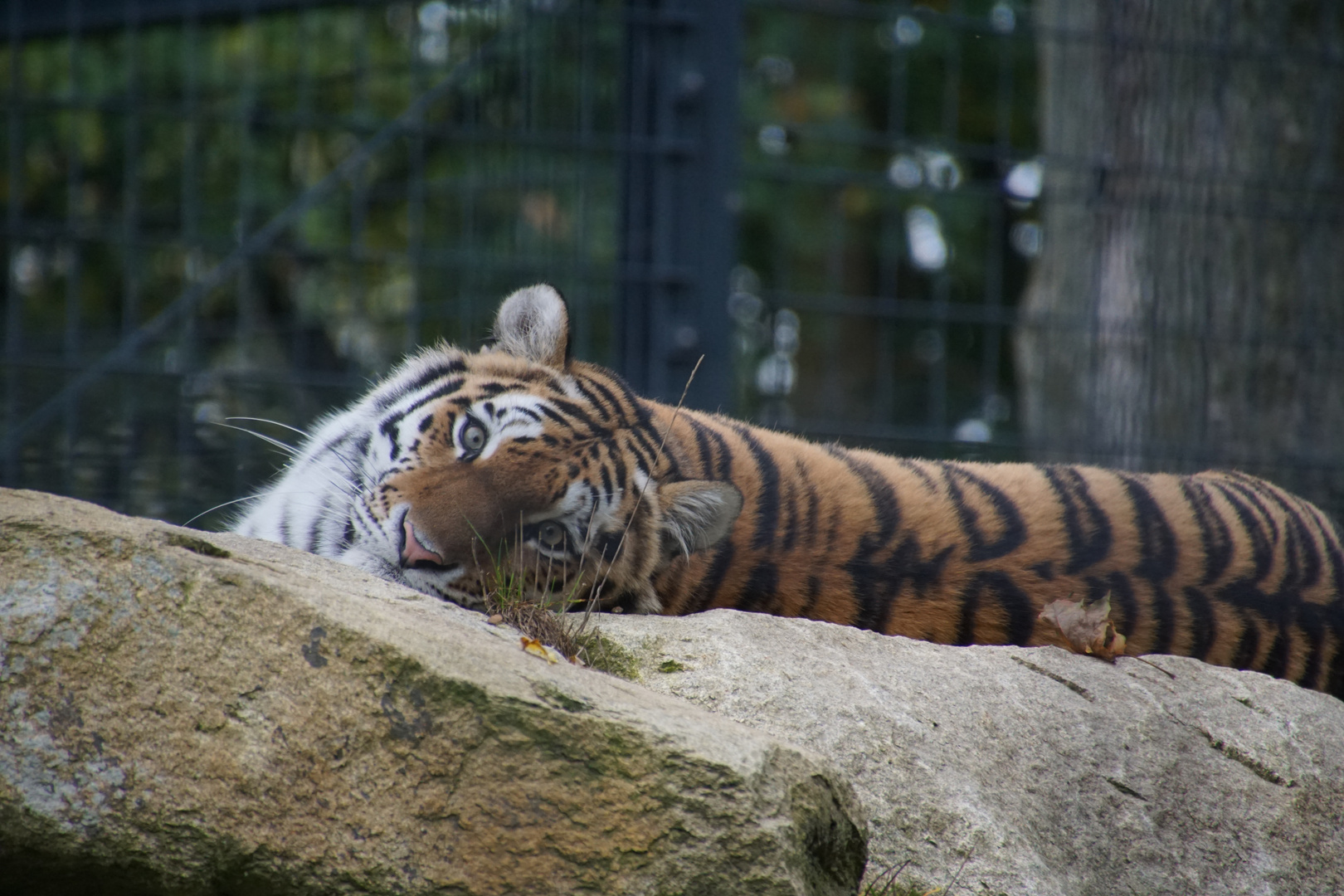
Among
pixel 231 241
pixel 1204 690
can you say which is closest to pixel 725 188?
pixel 231 241

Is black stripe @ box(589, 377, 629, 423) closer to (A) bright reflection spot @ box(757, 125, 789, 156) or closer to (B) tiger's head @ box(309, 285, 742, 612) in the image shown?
(B) tiger's head @ box(309, 285, 742, 612)

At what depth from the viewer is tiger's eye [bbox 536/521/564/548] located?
260cm

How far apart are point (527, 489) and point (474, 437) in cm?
24

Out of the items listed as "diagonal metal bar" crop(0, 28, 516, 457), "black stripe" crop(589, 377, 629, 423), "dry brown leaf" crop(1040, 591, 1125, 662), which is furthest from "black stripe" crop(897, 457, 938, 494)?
"diagonal metal bar" crop(0, 28, 516, 457)

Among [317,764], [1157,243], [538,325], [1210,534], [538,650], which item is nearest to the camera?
[317,764]

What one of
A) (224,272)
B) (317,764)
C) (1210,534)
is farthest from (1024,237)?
(317,764)

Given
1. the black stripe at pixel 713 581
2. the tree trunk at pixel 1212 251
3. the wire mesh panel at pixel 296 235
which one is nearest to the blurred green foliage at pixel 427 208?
the wire mesh panel at pixel 296 235

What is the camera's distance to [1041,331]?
19.4 ft

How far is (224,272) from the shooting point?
4992mm

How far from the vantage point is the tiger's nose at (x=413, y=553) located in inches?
97.2

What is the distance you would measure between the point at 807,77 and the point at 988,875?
31.1ft

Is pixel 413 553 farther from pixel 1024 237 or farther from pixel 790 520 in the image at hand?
pixel 1024 237

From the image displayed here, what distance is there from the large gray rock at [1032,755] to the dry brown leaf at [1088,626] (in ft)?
0.36

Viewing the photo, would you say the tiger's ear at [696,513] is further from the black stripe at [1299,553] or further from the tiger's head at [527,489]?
the black stripe at [1299,553]
